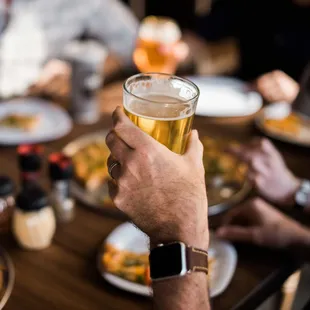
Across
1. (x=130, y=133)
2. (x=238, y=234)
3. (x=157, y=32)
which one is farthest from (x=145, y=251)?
(x=157, y=32)

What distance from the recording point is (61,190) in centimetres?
109

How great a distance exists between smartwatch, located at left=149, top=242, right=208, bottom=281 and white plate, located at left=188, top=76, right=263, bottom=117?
3.20ft

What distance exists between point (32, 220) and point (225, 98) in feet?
3.30

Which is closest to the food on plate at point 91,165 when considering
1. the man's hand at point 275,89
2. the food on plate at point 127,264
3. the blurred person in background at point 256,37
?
the food on plate at point 127,264

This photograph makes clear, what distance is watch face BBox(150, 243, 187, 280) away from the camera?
0.71 metres

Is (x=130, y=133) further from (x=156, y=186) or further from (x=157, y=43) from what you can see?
(x=157, y=43)

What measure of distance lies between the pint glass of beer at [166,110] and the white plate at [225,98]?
0.89m

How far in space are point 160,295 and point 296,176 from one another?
0.76 metres

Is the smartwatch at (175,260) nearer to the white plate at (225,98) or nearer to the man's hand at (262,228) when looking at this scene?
the man's hand at (262,228)

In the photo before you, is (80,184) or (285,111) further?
(285,111)

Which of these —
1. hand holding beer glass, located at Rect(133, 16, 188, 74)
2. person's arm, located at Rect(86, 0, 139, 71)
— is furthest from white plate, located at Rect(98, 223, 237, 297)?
person's arm, located at Rect(86, 0, 139, 71)

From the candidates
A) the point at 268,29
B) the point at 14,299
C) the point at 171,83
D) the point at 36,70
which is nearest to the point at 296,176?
the point at 171,83

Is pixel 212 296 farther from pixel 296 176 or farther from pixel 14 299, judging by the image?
pixel 296 176

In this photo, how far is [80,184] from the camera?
1220mm
